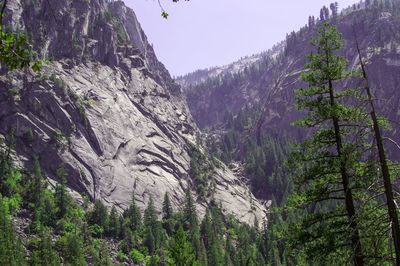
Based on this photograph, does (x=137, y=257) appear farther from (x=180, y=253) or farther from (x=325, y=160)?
(x=325, y=160)

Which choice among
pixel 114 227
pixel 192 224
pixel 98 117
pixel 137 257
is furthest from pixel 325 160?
pixel 98 117

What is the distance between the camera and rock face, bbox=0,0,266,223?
397 feet

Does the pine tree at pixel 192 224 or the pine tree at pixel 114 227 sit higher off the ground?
the pine tree at pixel 114 227

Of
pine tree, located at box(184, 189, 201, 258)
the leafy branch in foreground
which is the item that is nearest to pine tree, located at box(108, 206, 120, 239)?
pine tree, located at box(184, 189, 201, 258)

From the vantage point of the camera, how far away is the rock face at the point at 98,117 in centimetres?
12112

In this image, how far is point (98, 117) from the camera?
455 feet

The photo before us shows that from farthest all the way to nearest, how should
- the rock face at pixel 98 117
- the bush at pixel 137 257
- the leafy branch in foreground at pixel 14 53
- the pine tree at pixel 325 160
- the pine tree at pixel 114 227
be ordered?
the rock face at pixel 98 117 → the pine tree at pixel 114 227 → the bush at pixel 137 257 → the pine tree at pixel 325 160 → the leafy branch in foreground at pixel 14 53

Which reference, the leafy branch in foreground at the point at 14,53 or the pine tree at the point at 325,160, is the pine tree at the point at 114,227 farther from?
the leafy branch in foreground at the point at 14,53

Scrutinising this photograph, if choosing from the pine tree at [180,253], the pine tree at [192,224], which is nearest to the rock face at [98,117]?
the pine tree at [192,224]

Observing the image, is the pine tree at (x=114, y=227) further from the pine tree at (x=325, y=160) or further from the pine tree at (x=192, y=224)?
the pine tree at (x=325, y=160)

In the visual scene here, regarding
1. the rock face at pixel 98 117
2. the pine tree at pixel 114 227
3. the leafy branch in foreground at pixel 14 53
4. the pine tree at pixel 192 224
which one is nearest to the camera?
the leafy branch in foreground at pixel 14 53

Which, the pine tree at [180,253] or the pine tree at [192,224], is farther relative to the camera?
the pine tree at [192,224]

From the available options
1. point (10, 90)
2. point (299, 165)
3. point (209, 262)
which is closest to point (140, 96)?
point (10, 90)

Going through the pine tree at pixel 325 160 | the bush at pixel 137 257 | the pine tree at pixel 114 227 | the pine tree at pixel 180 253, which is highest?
the pine tree at pixel 325 160
